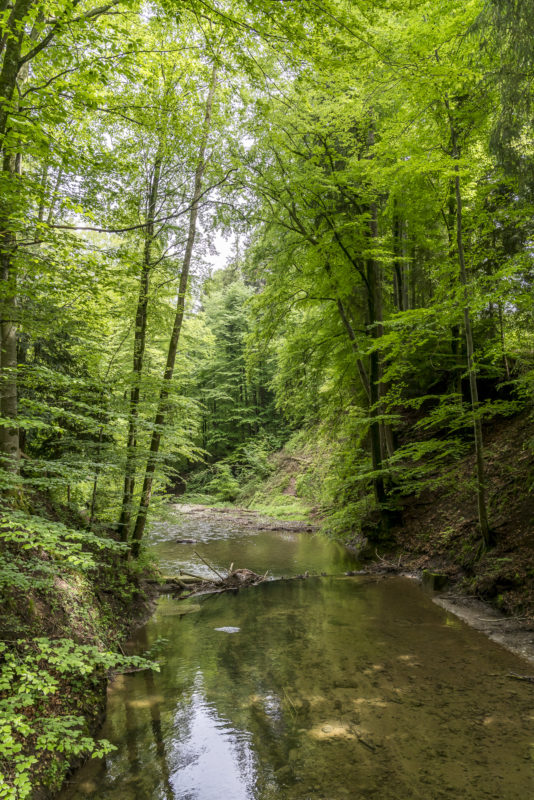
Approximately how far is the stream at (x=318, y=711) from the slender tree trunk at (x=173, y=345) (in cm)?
192

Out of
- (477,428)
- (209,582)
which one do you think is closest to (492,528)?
(477,428)

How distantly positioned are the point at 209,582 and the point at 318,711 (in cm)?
569

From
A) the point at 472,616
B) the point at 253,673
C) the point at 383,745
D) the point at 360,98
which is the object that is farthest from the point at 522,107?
the point at 253,673

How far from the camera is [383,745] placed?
162 inches

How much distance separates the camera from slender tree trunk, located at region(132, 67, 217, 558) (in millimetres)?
8625

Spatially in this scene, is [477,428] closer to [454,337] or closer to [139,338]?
[454,337]

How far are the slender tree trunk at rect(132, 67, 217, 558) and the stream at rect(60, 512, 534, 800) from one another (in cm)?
192

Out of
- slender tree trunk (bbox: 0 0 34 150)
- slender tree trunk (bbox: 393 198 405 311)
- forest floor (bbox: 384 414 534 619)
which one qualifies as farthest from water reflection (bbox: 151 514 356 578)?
slender tree trunk (bbox: 393 198 405 311)

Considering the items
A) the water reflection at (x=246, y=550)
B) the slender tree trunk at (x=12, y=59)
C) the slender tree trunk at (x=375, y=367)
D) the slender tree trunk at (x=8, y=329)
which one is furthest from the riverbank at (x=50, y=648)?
the slender tree trunk at (x=375, y=367)

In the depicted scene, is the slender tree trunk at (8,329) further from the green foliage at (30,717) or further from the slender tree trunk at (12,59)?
the green foliage at (30,717)

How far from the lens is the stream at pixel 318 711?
3.73m

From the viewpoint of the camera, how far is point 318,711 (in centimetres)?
475

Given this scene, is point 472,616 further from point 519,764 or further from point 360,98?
point 360,98

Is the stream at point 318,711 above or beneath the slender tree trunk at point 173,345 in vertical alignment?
beneath
